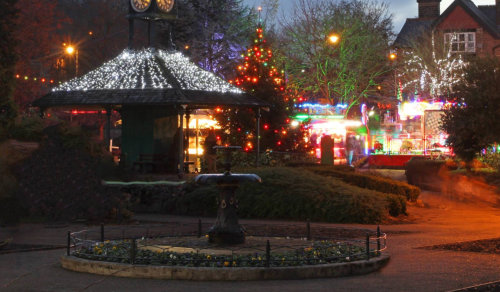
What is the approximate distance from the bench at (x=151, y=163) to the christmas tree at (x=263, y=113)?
24.5 feet

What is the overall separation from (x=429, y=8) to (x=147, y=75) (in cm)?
5467

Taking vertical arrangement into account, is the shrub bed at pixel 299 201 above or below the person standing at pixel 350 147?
below

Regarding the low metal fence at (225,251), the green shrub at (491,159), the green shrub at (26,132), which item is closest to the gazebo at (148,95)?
the green shrub at (26,132)

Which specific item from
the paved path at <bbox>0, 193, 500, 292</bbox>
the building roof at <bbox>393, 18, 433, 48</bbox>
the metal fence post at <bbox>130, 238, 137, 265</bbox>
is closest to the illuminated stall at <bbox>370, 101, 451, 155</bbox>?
the building roof at <bbox>393, 18, 433, 48</bbox>

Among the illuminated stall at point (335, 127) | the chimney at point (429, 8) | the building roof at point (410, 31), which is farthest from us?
the chimney at point (429, 8)

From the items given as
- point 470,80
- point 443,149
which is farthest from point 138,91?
point 443,149

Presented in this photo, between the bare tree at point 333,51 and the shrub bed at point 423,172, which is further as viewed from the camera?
the bare tree at point 333,51

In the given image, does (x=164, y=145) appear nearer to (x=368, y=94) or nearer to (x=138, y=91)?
(x=138, y=91)

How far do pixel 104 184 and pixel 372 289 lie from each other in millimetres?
12222

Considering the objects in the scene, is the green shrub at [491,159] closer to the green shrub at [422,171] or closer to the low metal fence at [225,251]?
the green shrub at [422,171]

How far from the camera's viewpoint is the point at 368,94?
7400cm

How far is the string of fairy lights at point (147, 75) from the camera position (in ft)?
97.0

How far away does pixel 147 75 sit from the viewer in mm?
30188

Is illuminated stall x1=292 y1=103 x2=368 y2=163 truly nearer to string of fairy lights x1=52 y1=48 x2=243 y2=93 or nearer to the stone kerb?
string of fairy lights x1=52 y1=48 x2=243 y2=93
